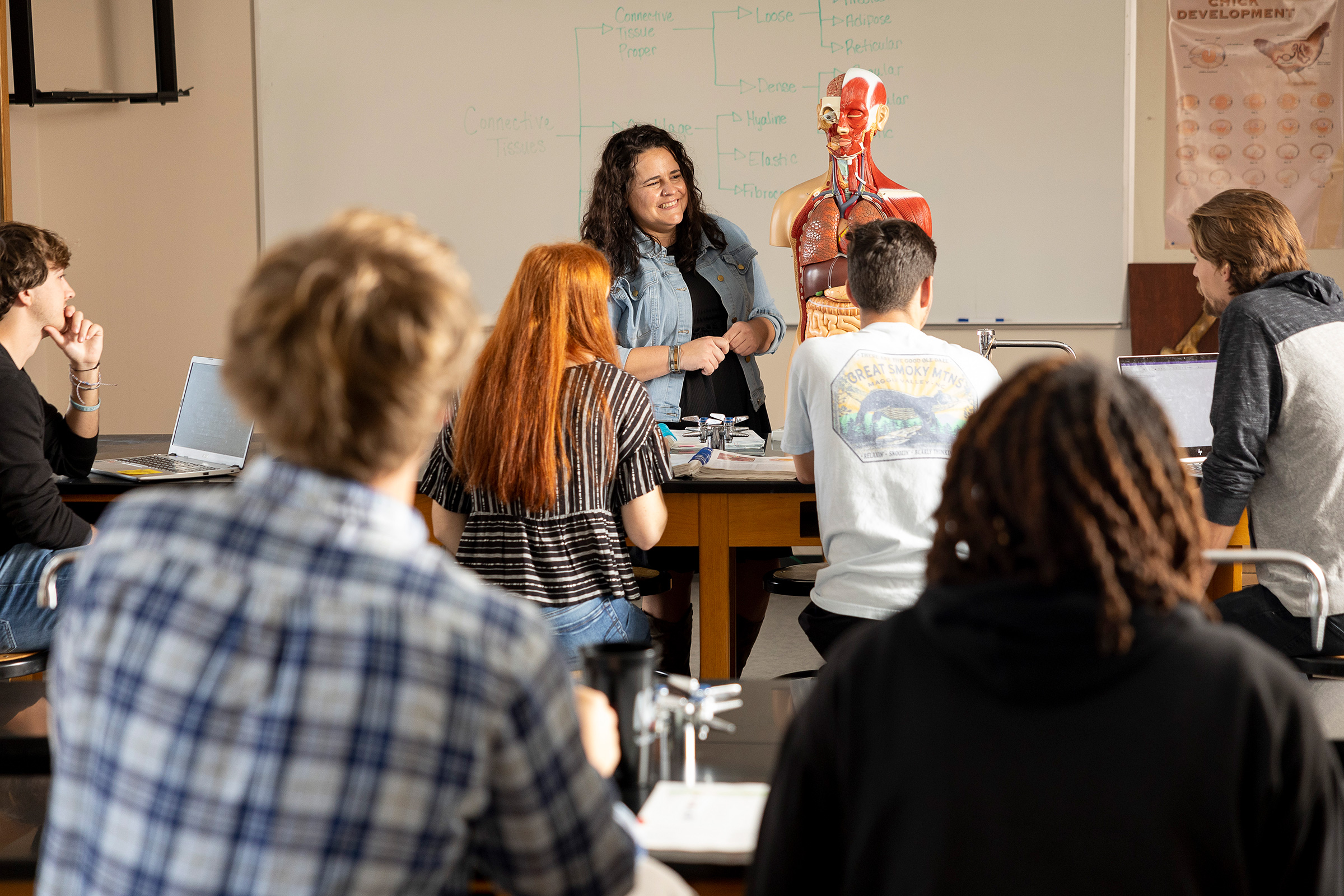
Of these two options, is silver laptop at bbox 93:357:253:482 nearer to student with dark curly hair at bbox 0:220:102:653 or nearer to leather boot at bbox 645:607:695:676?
student with dark curly hair at bbox 0:220:102:653

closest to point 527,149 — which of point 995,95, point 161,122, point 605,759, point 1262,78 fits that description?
point 161,122

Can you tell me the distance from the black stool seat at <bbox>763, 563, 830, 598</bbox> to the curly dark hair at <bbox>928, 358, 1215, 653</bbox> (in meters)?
1.70

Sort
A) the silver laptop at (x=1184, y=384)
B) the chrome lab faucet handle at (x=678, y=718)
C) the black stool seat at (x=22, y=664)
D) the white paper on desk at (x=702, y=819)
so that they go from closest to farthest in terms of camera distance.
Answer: the white paper on desk at (x=702, y=819) → the chrome lab faucet handle at (x=678, y=718) → the black stool seat at (x=22, y=664) → the silver laptop at (x=1184, y=384)

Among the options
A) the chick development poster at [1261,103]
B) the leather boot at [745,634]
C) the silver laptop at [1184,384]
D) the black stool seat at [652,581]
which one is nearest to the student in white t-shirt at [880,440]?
the black stool seat at [652,581]

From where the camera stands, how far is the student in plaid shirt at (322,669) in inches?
23.9

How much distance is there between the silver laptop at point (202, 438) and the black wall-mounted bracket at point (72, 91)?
2199mm

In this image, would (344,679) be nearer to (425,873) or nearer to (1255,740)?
(425,873)

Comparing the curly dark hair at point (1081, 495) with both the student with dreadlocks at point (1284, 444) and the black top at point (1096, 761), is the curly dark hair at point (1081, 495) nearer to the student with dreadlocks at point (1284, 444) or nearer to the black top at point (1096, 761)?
the black top at point (1096, 761)

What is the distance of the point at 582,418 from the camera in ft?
5.90

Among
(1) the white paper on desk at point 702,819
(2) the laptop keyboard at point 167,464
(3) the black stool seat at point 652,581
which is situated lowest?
(3) the black stool seat at point 652,581

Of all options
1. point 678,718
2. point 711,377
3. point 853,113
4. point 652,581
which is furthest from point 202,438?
point 678,718

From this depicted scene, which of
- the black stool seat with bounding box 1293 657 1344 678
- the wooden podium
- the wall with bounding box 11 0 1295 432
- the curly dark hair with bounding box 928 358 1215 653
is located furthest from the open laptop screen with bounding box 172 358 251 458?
the wooden podium

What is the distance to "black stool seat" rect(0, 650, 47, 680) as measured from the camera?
1873 mm

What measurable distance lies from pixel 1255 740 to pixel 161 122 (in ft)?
16.4
